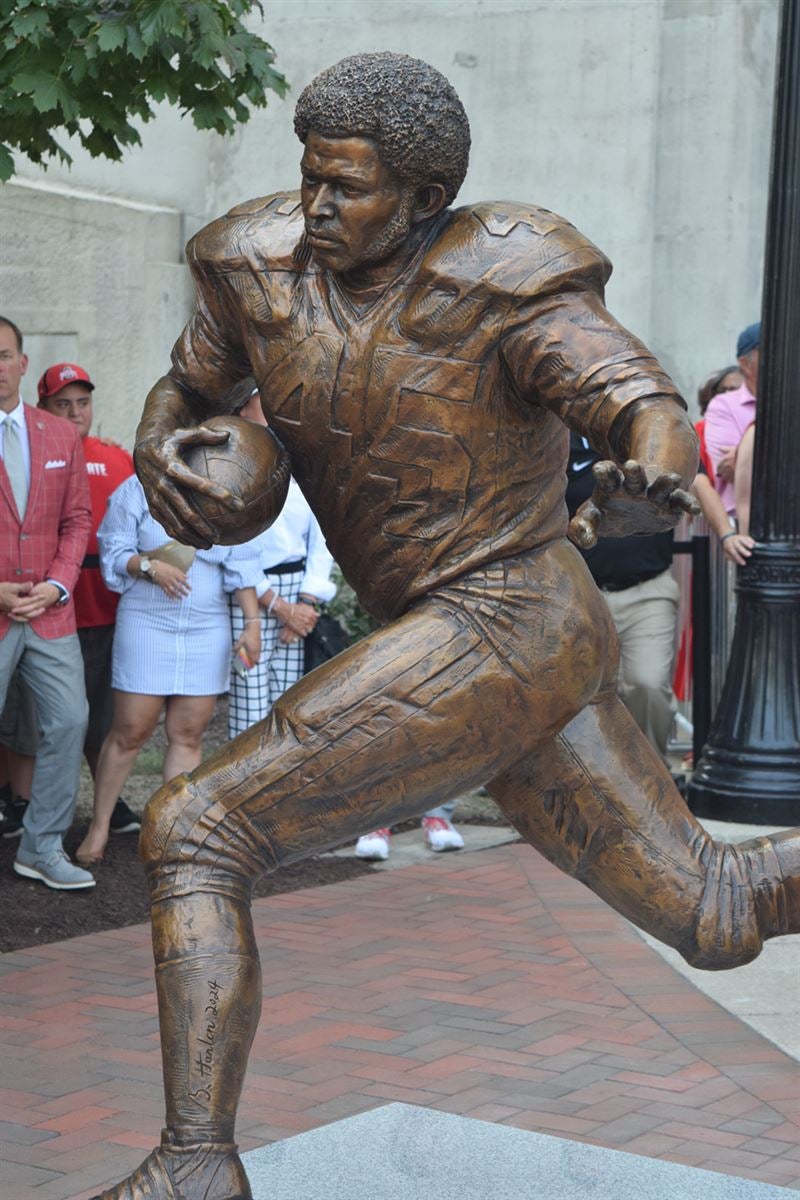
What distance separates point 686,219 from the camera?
1247cm

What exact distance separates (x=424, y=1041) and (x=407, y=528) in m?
2.39

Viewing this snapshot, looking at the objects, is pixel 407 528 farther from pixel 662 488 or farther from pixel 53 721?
pixel 53 721

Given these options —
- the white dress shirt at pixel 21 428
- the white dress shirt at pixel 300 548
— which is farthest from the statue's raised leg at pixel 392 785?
the white dress shirt at pixel 300 548

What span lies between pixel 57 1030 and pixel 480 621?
268 centimetres

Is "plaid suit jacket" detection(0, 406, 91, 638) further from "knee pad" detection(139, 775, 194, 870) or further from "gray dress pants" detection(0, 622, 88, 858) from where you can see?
"knee pad" detection(139, 775, 194, 870)

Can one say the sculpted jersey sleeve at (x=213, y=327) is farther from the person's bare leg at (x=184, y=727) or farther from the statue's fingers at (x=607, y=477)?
the person's bare leg at (x=184, y=727)

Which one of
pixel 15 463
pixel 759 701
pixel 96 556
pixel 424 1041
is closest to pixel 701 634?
pixel 759 701

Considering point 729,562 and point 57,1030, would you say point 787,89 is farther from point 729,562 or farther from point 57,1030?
point 57,1030

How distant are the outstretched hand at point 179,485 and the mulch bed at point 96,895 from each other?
338 cm

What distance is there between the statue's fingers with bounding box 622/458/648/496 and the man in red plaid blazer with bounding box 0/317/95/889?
4.34 m

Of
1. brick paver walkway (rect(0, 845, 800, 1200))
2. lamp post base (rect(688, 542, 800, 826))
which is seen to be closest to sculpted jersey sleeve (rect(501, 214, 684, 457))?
brick paver walkway (rect(0, 845, 800, 1200))

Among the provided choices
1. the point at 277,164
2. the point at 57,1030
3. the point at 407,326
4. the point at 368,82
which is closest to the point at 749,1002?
the point at 57,1030

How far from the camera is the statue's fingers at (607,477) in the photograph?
2.97 m

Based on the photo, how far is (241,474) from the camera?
3.54 metres
